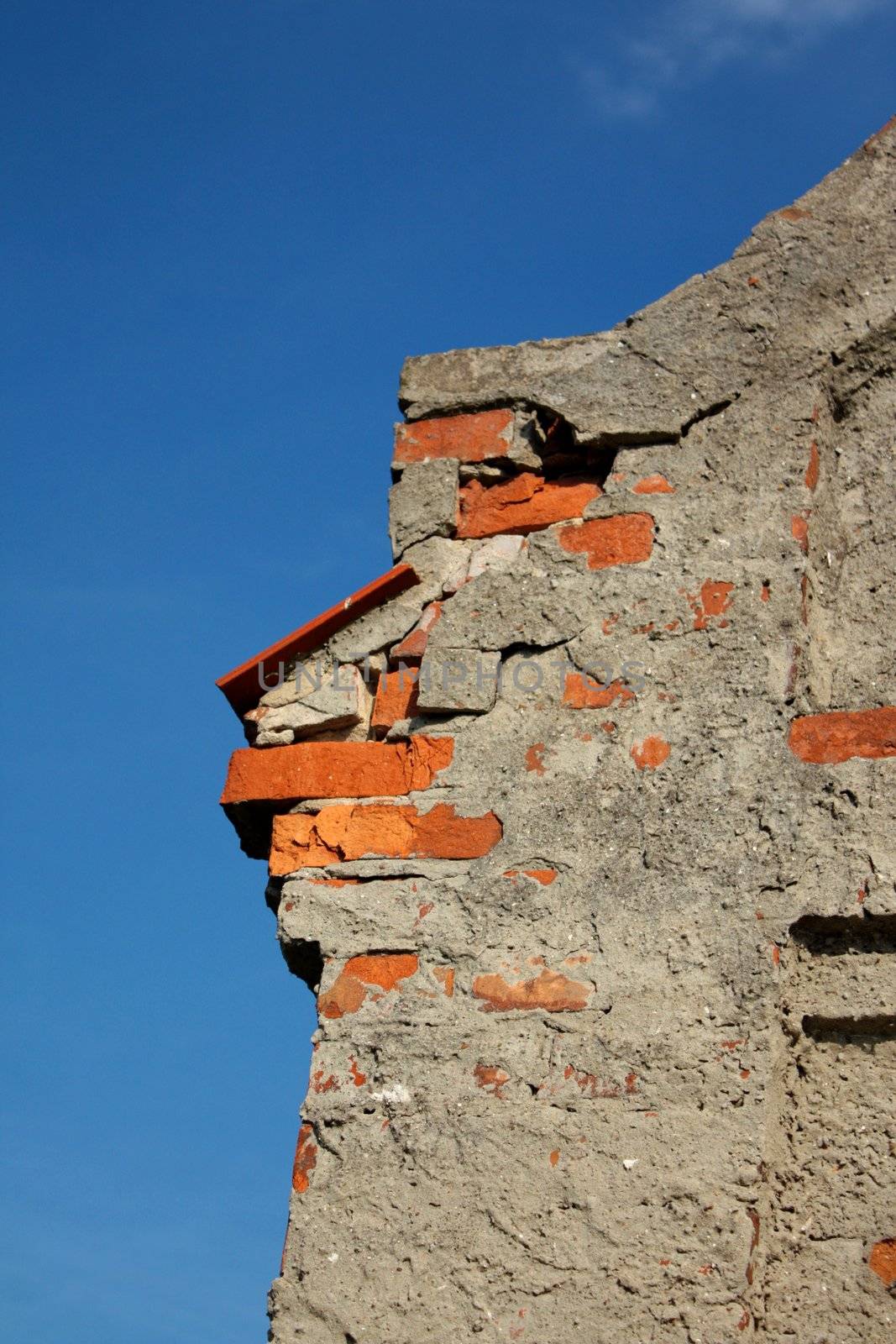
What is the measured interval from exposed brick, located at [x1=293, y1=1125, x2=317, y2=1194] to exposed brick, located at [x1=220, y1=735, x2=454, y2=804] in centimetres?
69

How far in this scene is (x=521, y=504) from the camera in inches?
142

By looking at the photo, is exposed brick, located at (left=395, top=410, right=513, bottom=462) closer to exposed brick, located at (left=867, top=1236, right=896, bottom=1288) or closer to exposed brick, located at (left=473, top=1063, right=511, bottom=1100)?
exposed brick, located at (left=473, top=1063, right=511, bottom=1100)

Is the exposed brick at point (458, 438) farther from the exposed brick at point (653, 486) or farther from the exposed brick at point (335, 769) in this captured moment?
the exposed brick at point (335, 769)

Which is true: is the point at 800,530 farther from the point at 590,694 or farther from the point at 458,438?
the point at 458,438

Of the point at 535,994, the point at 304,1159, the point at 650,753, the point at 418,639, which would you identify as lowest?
the point at 304,1159

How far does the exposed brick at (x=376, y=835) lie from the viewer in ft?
10.4

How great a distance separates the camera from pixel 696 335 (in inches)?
142

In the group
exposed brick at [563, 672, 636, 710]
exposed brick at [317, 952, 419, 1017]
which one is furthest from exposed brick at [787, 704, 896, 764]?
exposed brick at [317, 952, 419, 1017]

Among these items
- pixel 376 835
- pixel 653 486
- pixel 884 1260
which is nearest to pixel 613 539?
pixel 653 486

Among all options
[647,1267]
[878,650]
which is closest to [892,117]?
[878,650]

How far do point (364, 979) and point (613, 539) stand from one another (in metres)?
1.07

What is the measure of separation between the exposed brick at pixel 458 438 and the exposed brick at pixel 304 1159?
1.56 m

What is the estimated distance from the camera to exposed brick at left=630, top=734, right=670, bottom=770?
314cm

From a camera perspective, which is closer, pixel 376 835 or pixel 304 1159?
pixel 304 1159
